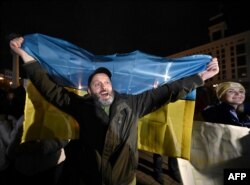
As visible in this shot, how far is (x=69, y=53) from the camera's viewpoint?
329cm

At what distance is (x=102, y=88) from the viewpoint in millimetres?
2545

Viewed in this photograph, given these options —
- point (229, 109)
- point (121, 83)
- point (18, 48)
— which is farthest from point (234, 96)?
point (18, 48)

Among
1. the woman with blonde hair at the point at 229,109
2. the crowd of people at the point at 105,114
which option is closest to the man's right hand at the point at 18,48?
the crowd of people at the point at 105,114

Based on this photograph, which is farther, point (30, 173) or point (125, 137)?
point (30, 173)

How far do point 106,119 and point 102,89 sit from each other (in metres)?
0.31

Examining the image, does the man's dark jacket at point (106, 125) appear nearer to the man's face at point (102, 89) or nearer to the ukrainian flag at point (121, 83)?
the man's face at point (102, 89)

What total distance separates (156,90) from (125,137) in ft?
1.79

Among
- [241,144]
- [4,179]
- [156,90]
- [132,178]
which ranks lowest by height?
[4,179]

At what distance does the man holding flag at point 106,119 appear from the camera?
236 centimetres

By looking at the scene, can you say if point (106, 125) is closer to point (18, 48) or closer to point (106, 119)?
point (106, 119)

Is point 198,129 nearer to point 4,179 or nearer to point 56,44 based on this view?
point 56,44

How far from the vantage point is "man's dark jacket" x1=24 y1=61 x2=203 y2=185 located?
2.36 meters

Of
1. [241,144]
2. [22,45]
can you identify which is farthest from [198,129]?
[22,45]

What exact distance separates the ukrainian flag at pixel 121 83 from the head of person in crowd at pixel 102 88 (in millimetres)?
569
